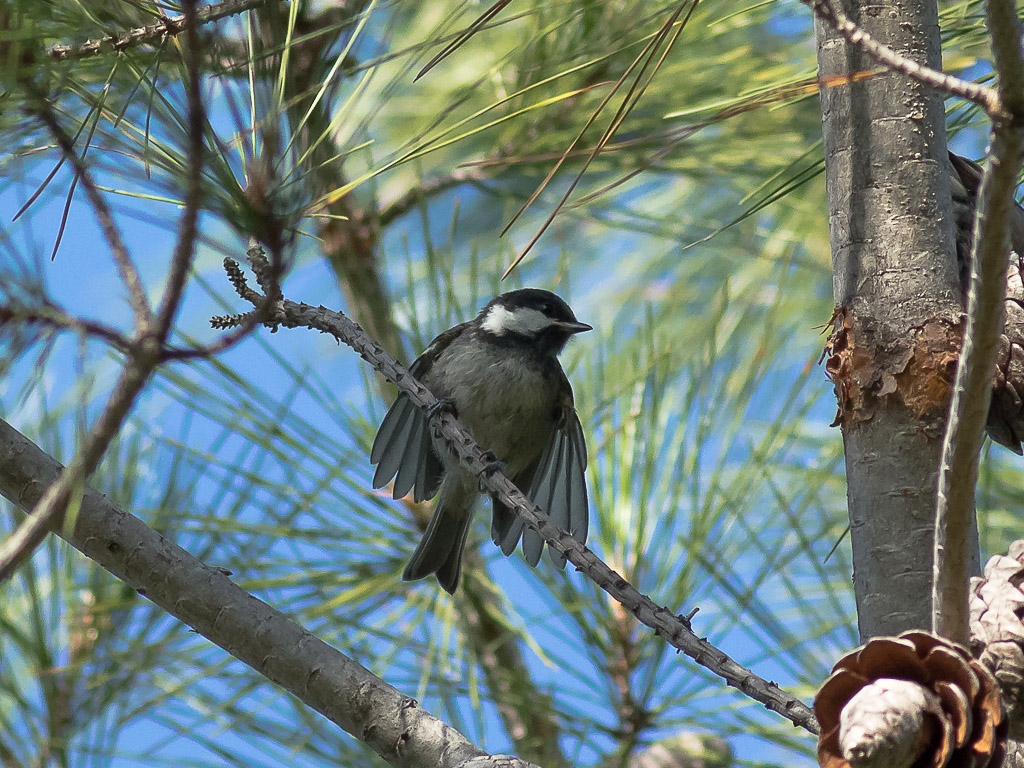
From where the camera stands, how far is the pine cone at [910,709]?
736 millimetres

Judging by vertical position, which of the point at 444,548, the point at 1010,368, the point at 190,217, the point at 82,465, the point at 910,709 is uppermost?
the point at 444,548

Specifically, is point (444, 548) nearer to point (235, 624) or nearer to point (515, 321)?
point (515, 321)

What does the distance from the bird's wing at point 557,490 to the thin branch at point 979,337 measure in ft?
4.15

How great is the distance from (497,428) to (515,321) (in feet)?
1.02

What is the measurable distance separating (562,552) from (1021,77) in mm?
731

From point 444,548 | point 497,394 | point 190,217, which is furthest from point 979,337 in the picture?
point 497,394

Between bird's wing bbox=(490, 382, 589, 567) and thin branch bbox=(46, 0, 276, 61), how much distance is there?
3.86 feet

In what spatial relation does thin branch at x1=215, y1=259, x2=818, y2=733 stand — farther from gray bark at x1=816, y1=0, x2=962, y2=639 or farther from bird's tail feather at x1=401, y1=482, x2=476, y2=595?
bird's tail feather at x1=401, y1=482, x2=476, y2=595

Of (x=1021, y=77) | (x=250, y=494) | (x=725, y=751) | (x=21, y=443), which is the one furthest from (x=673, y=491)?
(x=1021, y=77)

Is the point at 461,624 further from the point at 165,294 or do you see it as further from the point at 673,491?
the point at 165,294

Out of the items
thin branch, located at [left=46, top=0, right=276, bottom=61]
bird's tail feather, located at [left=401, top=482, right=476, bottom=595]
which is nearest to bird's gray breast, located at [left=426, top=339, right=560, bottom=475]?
bird's tail feather, located at [left=401, top=482, right=476, bottom=595]

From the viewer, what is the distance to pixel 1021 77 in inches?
27.5

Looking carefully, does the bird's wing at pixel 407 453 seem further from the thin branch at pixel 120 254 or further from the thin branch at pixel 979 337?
the thin branch at pixel 979 337

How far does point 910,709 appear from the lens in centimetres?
75
